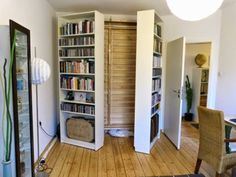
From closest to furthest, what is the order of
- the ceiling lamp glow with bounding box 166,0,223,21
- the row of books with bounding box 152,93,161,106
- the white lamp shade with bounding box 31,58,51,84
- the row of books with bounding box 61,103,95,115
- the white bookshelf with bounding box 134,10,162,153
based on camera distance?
the ceiling lamp glow with bounding box 166,0,223,21
the white lamp shade with bounding box 31,58,51,84
the white bookshelf with bounding box 134,10,162,153
the row of books with bounding box 61,103,95,115
the row of books with bounding box 152,93,161,106

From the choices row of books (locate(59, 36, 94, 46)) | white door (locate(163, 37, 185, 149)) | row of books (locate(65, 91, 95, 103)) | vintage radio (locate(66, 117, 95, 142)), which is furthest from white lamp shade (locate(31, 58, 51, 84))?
white door (locate(163, 37, 185, 149))

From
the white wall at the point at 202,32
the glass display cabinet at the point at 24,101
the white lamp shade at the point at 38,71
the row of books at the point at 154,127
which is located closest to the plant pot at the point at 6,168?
the glass display cabinet at the point at 24,101

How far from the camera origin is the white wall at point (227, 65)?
3.42 m

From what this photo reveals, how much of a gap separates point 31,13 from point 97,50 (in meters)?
1.07

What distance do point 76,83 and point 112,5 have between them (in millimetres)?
1507

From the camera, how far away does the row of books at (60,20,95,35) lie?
319 cm

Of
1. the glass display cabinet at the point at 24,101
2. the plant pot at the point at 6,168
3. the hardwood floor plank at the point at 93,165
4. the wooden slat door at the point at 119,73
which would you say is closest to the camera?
the plant pot at the point at 6,168

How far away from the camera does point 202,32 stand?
12.8 ft

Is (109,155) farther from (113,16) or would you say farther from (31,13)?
(113,16)

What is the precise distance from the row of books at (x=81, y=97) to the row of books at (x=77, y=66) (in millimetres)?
447

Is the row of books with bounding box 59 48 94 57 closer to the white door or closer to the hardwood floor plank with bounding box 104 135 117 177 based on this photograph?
the white door

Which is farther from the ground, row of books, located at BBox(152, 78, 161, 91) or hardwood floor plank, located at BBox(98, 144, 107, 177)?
row of books, located at BBox(152, 78, 161, 91)

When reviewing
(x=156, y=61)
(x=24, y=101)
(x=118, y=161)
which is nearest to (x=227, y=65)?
(x=156, y=61)

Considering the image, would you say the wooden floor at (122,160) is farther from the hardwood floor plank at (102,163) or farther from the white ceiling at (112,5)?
the white ceiling at (112,5)
